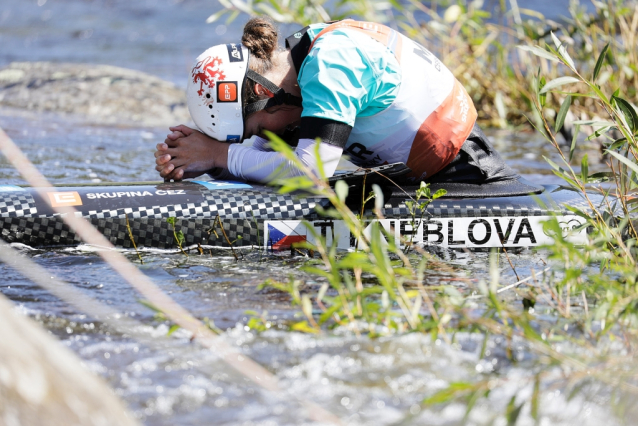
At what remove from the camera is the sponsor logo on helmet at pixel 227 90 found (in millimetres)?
3121

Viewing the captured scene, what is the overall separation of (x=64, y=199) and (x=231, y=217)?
0.76 meters

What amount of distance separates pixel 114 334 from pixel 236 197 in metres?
1.22

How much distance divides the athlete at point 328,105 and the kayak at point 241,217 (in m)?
0.15

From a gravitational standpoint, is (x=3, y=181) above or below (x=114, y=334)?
above

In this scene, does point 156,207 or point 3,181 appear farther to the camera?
point 3,181

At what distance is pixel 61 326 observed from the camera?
7.26ft

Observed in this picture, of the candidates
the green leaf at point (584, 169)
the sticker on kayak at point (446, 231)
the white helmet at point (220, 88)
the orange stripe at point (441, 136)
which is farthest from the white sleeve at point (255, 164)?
the green leaf at point (584, 169)

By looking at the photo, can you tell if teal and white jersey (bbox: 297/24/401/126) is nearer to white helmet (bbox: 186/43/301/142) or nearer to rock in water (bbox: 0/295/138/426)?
white helmet (bbox: 186/43/301/142)

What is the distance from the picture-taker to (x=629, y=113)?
265cm

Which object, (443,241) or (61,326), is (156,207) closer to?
(61,326)

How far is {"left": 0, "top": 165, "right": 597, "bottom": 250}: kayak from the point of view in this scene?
311 cm

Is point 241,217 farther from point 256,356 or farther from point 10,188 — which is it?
point 256,356

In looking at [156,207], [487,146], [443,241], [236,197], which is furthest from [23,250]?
[487,146]

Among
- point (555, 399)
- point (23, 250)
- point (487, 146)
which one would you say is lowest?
point (555, 399)
